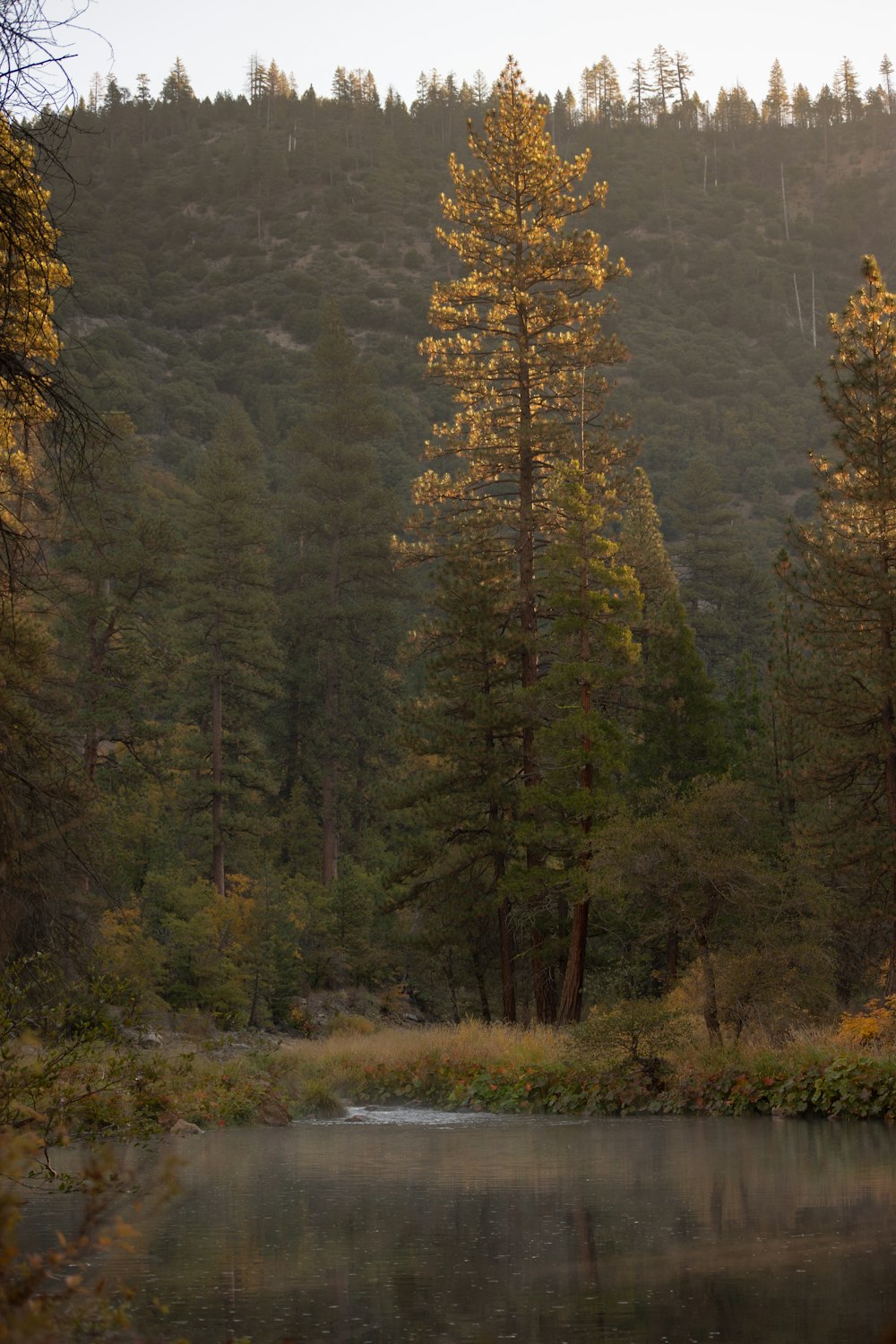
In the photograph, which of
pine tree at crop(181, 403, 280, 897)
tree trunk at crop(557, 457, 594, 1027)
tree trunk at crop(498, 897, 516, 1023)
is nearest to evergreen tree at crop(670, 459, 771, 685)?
pine tree at crop(181, 403, 280, 897)

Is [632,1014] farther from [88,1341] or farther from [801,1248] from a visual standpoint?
[88,1341]

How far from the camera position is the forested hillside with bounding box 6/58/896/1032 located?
1064 inches

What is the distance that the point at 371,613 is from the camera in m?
67.1

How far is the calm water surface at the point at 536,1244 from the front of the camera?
25.5 ft

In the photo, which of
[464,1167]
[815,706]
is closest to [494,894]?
[815,706]

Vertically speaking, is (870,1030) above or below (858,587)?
below

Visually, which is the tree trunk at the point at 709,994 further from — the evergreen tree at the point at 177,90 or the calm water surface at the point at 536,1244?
→ the evergreen tree at the point at 177,90

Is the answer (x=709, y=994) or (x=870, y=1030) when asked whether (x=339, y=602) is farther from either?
(x=870, y=1030)

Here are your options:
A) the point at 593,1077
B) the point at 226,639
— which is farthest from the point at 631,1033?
the point at 226,639

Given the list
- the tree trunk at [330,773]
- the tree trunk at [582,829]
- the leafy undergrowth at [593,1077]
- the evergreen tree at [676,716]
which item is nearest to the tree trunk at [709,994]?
the leafy undergrowth at [593,1077]

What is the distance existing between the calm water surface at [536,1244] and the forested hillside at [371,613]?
2.70 m

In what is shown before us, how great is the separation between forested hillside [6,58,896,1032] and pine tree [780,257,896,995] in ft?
1.95

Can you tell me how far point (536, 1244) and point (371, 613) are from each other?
57.3 metres

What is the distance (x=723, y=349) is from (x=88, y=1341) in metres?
135
